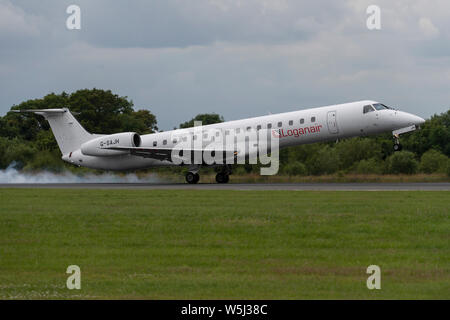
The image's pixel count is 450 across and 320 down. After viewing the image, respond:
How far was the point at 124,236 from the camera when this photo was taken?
16.8 meters

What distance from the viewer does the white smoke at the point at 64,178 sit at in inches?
1865

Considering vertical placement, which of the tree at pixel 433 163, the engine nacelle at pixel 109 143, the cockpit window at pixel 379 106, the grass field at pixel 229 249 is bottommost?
the grass field at pixel 229 249

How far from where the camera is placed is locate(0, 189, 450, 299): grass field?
11.3 metres

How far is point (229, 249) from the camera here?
14828 mm

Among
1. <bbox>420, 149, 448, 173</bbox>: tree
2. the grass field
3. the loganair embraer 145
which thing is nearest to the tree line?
<bbox>420, 149, 448, 173</bbox>: tree

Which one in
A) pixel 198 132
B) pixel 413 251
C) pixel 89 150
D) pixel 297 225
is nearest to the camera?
pixel 413 251

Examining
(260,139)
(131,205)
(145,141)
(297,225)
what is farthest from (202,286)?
(145,141)

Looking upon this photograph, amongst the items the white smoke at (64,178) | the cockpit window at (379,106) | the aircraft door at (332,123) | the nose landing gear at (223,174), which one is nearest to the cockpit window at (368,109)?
the cockpit window at (379,106)

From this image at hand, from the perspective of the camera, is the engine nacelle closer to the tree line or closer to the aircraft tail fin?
the aircraft tail fin

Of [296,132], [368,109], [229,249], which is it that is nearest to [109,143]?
[296,132]

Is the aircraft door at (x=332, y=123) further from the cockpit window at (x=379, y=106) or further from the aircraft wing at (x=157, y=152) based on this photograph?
the aircraft wing at (x=157, y=152)

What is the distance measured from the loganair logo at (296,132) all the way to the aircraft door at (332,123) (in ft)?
1.79
